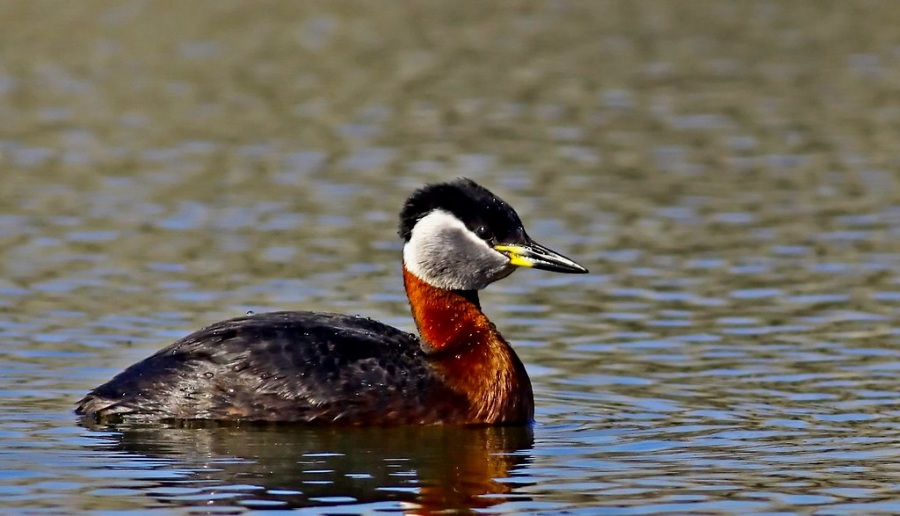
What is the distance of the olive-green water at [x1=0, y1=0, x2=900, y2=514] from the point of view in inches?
508

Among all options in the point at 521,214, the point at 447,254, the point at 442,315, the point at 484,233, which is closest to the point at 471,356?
the point at 442,315

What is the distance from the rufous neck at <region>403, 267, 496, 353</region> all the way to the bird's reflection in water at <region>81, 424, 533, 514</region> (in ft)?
2.72

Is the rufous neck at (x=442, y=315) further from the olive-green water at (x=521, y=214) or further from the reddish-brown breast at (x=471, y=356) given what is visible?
the olive-green water at (x=521, y=214)

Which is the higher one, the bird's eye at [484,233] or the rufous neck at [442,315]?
the bird's eye at [484,233]

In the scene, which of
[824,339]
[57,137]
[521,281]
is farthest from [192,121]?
[824,339]

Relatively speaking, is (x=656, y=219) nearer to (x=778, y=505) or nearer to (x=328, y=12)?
(x=778, y=505)

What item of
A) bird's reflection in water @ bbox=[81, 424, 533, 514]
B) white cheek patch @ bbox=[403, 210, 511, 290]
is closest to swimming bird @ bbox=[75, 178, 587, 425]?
white cheek patch @ bbox=[403, 210, 511, 290]

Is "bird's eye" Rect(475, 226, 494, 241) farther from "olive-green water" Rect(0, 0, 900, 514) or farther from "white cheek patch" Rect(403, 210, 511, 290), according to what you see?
"olive-green water" Rect(0, 0, 900, 514)

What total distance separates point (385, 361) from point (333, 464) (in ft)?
4.97

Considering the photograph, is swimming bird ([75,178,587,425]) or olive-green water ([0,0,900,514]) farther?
swimming bird ([75,178,587,425])

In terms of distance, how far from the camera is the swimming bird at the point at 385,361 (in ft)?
46.8

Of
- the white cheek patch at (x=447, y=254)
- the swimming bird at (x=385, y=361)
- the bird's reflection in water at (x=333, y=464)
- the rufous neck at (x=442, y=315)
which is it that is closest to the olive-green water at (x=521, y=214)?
the bird's reflection in water at (x=333, y=464)

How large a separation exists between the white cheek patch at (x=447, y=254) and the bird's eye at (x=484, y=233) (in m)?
0.03

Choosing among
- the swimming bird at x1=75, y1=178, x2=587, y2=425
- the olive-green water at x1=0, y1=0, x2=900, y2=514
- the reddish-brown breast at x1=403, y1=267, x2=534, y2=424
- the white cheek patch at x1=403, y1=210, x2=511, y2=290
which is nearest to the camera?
the olive-green water at x1=0, y1=0, x2=900, y2=514
